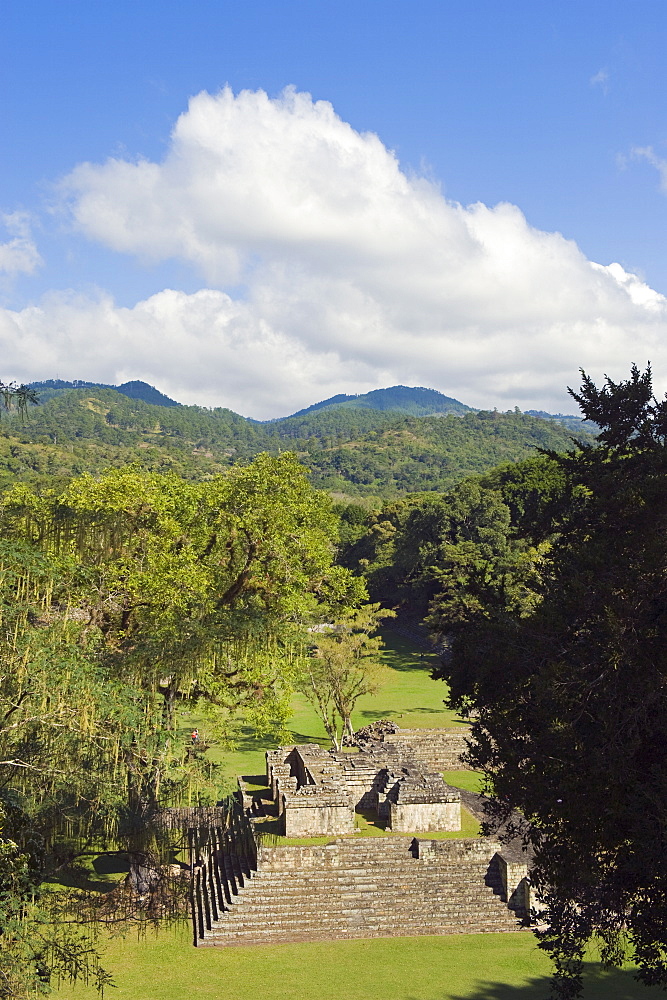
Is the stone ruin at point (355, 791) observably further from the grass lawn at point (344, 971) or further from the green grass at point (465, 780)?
the grass lawn at point (344, 971)

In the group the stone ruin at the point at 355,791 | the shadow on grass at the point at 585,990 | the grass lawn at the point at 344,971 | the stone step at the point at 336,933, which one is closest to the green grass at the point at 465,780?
the stone ruin at the point at 355,791

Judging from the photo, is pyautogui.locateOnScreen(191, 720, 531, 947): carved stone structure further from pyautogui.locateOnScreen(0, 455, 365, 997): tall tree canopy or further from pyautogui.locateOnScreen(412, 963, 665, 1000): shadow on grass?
pyautogui.locateOnScreen(412, 963, 665, 1000): shadow on grass

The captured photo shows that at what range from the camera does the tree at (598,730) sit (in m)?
9.86

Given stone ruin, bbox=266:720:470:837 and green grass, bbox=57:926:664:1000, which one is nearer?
green grass, bbox=57:926:664:1000

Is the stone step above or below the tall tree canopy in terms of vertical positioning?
below

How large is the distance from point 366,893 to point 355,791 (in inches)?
216

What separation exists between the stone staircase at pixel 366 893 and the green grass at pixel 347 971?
0.34 metres

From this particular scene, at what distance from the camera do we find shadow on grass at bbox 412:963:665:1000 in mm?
14820

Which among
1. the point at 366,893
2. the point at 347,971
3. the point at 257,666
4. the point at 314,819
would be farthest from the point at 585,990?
the point at 257,666

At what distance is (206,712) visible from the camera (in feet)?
58.1

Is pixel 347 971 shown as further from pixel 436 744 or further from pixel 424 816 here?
pixel 436 744

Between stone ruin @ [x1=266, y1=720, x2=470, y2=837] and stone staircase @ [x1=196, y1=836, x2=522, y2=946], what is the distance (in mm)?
1108

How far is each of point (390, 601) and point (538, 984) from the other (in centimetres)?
5555

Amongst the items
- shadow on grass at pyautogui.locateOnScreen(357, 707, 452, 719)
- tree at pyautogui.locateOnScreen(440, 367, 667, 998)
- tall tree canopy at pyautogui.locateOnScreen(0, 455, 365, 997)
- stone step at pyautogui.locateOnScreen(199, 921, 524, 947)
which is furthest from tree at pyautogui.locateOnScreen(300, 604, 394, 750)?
tree at pyautogui.locateOnScreen(440, 367, 667, 998)
